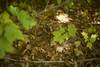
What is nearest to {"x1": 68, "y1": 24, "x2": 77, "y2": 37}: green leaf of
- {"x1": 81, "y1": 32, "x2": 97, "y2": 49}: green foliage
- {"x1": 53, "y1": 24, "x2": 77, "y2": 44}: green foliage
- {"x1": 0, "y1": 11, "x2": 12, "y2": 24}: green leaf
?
{"x1": 53, "y1": 24, "x2": 77, "y2": 44}: green foliage

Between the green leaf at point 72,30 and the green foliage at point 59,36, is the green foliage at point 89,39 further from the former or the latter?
the green foliage at point 59,36

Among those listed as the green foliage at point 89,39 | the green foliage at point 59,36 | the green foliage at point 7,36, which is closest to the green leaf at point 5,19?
the green foliage at point 7,36

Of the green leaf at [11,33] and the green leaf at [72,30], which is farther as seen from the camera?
the green leaf at [72,30]

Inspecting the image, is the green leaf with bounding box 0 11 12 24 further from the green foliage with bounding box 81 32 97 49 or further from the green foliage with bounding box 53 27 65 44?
the green foliage with bounding box 81 32 97 49

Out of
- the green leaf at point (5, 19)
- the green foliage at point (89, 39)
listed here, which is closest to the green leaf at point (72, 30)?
the green foliage at point (89, 39)

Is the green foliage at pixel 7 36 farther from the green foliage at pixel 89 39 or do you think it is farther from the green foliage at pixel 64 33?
the green foliage at pixel 89 39

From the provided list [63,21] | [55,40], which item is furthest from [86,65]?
[63,21]

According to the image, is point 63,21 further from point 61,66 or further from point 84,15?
point 61,66

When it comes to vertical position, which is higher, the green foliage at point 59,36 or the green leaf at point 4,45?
the green foliage at point 59,36

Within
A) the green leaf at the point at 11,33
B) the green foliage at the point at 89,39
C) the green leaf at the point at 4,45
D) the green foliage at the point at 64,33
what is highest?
the green foliage at the point at 64,33
